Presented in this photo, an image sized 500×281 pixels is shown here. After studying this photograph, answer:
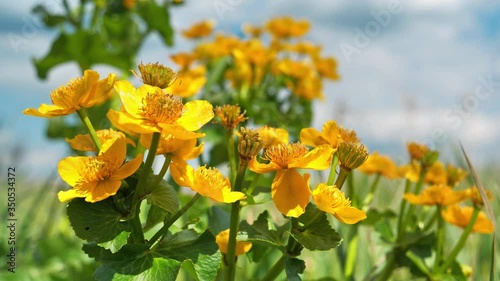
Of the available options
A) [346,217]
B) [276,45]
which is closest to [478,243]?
[276,45]

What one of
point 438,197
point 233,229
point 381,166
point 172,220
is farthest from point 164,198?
point 381,166

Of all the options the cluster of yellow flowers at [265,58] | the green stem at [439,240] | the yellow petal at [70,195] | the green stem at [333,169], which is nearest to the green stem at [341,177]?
the green stem at [333,169]

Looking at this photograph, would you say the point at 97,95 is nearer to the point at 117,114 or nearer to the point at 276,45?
the point at 117,114

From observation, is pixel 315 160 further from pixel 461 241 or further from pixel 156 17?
pixel 156 17

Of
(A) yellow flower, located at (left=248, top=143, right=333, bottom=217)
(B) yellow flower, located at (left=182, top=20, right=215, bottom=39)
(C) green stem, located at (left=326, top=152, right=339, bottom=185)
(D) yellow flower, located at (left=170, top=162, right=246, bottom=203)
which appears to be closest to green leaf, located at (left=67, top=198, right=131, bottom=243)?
(D) yellow flower, located at (left=170, top=162, right=246, bottom=203)

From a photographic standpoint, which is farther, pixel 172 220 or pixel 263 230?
pixel 263 230

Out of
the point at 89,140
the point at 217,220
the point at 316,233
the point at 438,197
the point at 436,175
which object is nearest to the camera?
the point at 316,233
